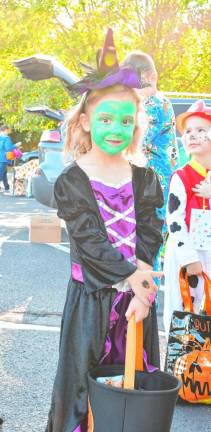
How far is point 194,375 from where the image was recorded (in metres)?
3.70

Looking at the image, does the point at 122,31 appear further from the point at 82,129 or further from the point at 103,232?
the point at 103,232

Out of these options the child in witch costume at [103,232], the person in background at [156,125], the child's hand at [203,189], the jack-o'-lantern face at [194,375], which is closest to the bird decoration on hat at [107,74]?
the child in witch costume at [103,232]

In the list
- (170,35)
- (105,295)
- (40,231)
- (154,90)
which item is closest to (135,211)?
(105,295)

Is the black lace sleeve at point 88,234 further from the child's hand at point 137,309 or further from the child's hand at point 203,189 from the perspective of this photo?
the child's hand at point 203,189

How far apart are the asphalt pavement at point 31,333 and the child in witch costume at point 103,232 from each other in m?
0.78

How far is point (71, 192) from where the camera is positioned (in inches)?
106

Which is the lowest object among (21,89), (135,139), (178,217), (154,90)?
(178,217)

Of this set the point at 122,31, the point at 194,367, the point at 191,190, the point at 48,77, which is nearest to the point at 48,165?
the point at 48,77

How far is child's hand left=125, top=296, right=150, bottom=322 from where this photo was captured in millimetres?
2574

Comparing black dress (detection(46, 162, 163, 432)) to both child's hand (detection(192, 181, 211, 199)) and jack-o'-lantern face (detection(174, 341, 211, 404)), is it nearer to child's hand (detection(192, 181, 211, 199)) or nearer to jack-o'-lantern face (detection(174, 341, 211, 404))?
jack-o'-lantern face (detection(174, 341, 211, 404))

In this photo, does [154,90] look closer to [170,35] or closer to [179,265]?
[179,265]

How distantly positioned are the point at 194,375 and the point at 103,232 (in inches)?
52.5

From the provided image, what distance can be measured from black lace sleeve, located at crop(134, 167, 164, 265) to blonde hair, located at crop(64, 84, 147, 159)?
15cm

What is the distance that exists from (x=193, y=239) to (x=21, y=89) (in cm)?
2079
